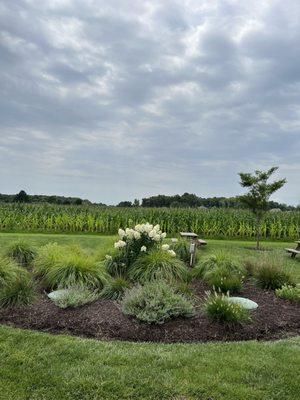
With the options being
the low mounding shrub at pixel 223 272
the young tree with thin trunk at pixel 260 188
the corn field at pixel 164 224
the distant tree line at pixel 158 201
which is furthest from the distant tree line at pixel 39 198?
the low mounding shrub at pixel 223 272

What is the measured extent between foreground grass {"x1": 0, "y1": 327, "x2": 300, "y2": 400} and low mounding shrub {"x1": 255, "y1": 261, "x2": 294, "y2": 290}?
121 inches

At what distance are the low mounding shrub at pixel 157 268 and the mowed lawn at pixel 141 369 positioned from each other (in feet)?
8.50

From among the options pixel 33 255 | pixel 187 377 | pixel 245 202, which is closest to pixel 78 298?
pixel 187 377

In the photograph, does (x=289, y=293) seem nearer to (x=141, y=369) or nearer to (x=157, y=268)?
(x=157, y=268)

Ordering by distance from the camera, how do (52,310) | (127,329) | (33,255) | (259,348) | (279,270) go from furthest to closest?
(33,255)
(279,270)
(52,310)
(127,329)
(259,348)

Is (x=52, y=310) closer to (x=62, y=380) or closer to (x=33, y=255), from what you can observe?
(x=62, y=380)

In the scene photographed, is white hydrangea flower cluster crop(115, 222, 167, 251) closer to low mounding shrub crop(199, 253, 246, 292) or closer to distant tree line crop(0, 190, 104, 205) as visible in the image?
low mounding shrub crop(199, 253, 246, 292)

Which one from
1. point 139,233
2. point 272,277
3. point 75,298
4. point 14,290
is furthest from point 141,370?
point 272,277

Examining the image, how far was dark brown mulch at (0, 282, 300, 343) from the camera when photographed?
5.57m

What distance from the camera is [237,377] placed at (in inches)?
166

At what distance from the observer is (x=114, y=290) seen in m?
7.04

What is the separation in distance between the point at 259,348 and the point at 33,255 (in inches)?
239

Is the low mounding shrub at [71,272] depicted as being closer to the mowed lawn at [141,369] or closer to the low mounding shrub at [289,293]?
the mowed lawn at [141,369]

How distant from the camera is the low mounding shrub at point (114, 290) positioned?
6.92 m
